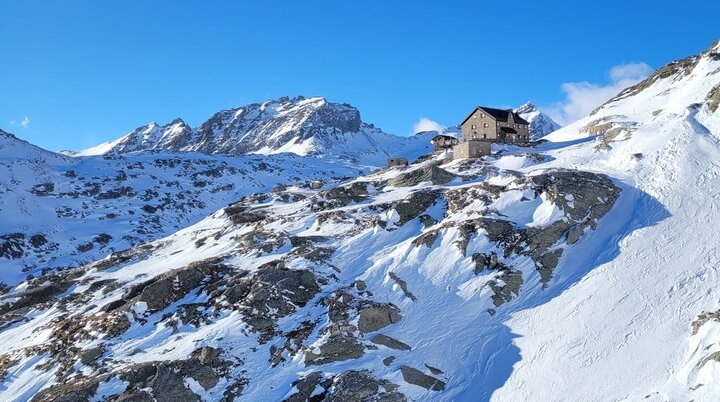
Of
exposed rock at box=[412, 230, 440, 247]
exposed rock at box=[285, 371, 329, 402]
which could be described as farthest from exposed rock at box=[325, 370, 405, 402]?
exposed rock at box=[412, 230, 440, 247]

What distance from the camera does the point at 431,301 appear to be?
39.2 meters

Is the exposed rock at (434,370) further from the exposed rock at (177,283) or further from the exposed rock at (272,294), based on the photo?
the exposed rock at (177,283)

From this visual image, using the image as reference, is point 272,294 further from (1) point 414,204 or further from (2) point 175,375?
(1) point 414,204

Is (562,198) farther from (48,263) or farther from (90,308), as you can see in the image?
(48,263)

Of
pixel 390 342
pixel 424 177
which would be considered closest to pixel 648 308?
pixel 390 342

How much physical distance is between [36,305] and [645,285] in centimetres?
5147

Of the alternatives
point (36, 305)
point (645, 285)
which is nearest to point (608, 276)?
point (645, 285)

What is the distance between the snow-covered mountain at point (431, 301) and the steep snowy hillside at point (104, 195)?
107 feet

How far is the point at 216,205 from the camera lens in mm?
122625

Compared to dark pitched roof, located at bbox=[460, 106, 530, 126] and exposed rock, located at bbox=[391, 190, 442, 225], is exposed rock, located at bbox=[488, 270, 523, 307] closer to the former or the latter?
exposed rock, located at bbox=[391, 190, 442, 225]

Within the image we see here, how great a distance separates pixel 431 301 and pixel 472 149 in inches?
1523

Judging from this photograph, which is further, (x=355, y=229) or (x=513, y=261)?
(x=355, y=229)

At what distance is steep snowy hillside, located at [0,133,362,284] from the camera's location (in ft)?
279

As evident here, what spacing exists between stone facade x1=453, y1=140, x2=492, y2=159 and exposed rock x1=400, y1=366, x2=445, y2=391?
45.2 metres
